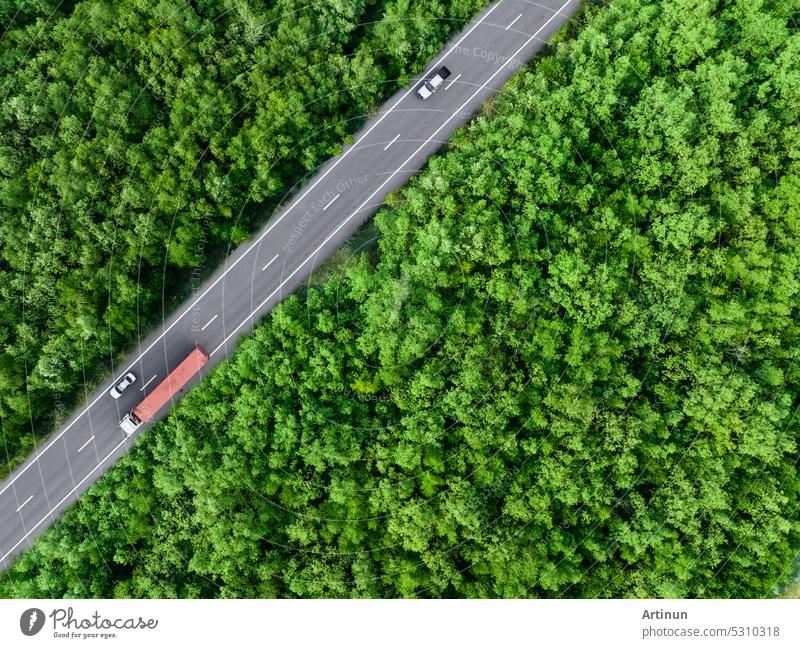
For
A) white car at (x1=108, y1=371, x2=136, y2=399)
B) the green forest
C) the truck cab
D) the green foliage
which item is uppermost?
the green foliage

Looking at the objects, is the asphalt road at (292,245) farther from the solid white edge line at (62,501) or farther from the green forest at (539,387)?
the green forest at (539,387)

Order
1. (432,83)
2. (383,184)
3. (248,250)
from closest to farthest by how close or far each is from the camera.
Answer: (248,250), (432,83), (383,184)

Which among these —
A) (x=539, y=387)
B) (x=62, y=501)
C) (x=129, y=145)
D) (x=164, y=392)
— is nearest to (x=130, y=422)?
(x=164, y=392)

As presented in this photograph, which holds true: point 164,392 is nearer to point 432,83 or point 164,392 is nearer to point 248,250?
point 248,250

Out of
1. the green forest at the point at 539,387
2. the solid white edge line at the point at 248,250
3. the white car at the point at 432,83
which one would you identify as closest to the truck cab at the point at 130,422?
the green forest at the point at 539,387

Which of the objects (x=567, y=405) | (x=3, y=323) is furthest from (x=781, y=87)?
(x=3, y=323)

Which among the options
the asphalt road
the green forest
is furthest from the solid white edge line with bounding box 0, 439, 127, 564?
the green forest

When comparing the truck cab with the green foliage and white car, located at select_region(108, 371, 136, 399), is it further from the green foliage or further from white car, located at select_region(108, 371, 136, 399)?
the green foliage
